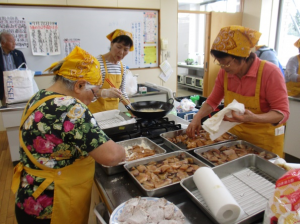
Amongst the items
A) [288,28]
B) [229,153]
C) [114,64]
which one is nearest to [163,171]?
[229,153]

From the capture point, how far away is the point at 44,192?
49.1 inches

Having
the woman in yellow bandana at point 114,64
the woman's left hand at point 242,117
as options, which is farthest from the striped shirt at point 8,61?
the woman's left hand at point 242,117

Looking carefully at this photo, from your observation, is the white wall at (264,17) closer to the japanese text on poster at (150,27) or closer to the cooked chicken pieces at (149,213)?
the japanese text on poster at (150,27)

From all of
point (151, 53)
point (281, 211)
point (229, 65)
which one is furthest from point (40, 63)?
point (281, 211)

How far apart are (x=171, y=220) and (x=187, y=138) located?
3.06 feet

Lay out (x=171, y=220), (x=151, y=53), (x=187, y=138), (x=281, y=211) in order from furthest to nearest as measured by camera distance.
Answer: (x=151, y=53), (x=187, y=138), (x=171, y=220), (x=281, y=211)

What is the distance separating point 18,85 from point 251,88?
9.96 feet

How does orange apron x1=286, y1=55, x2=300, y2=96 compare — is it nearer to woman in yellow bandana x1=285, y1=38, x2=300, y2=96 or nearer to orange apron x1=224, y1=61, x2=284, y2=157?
woman in yellow bandana x1=285, y1=38, x2=300, y2=96

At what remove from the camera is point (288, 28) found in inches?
214

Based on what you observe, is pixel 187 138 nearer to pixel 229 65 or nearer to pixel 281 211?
pixel 229 65

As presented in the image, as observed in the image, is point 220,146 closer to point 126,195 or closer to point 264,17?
point 126,195

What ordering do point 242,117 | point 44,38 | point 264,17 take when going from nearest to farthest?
point 242,117, point 44,38, point 264,17

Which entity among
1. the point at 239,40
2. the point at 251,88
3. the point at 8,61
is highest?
the point at 239,40

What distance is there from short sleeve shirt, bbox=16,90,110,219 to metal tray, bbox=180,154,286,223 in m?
0.53
